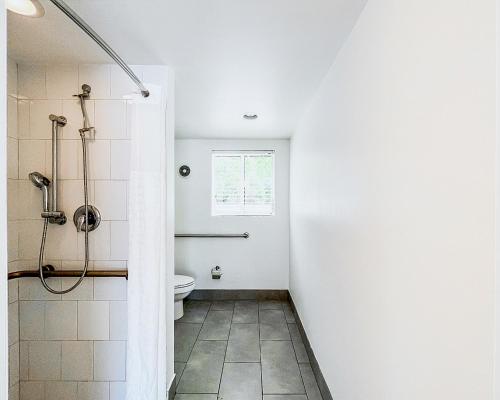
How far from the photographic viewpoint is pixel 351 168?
4.69ft

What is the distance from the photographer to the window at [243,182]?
153 inches

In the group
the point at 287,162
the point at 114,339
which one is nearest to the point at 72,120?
the point at 114,339

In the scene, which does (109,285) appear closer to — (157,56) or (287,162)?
(157,56)

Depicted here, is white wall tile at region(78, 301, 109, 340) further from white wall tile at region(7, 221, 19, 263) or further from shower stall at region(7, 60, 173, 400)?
white wall tile at region(7, 221, 19, 263)

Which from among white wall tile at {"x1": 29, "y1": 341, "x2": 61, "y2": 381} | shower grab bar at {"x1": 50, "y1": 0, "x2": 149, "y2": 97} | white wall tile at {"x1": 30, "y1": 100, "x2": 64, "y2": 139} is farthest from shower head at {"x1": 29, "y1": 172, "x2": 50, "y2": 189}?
white wall tile at {"x1": 29, "y1": 341, "x2": 61, "y2": 381}

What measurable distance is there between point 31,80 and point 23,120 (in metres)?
0.25

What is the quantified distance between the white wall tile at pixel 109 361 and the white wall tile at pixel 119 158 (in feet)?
3.36

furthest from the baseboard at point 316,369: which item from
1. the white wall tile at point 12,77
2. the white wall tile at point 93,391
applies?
the white wall tile at point 12,77

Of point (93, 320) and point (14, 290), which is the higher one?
point (14, 290)

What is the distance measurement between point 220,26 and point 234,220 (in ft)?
8.92

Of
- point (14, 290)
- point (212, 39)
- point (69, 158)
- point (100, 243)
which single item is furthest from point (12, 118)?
point (212, 39)

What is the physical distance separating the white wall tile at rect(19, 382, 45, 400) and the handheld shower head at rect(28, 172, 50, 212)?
3.43 ft

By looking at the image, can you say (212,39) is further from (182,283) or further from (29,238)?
(182,283)

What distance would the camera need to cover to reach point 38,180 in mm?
1687
